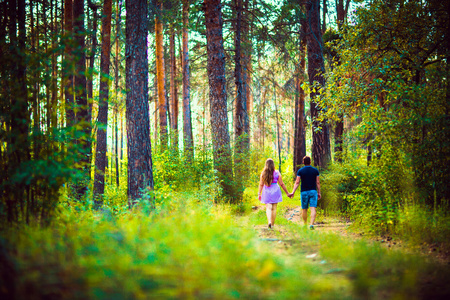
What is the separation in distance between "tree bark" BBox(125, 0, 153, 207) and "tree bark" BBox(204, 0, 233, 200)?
12.9 feet

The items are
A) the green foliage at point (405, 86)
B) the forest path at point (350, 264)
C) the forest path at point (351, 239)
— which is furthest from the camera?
the green foliage at point (405, 86)

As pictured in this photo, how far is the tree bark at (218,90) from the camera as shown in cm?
1139

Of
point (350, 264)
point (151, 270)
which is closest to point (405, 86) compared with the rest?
point (350, 264)

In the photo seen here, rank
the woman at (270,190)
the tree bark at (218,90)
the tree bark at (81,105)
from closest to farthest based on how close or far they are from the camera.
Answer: the tree bark at (81,105), the woman at (270,190), the tree bark at (218,90)

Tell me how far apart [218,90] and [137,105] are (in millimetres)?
4424

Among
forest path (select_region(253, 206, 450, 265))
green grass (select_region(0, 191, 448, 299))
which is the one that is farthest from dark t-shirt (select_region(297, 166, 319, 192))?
green grass (select_region(0, 191, 448, 299))

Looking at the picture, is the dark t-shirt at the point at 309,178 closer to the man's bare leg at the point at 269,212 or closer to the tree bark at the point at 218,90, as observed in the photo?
the man's bare leg at the point at 269,212

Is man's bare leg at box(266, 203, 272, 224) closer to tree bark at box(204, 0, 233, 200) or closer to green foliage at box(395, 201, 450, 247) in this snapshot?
green foliage at box(395, 201, 450, 247)

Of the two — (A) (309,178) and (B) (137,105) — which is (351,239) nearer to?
(A) (309,178)

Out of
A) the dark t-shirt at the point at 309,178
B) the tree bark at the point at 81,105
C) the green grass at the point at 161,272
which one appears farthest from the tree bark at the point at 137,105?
the dark t-shirt at the point at 309,178

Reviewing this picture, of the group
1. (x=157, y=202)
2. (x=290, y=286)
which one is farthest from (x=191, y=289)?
(x=157, y=202)

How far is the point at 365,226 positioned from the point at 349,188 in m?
Result: 3.48

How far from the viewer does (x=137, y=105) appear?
7820 mm

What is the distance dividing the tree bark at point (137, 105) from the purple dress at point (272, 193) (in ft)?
10.6
